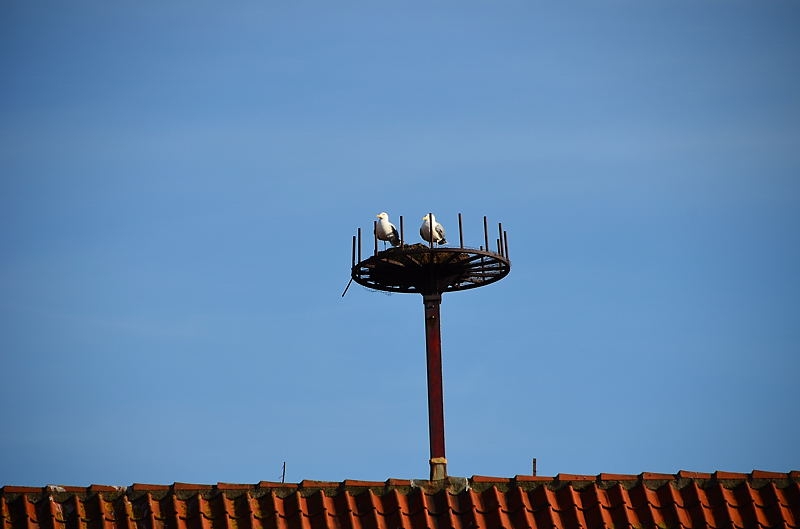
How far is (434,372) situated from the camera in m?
24.5

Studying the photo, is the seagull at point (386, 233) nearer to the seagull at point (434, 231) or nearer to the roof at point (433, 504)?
the seagull at point (434, 231)

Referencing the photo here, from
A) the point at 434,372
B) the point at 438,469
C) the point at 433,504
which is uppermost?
the point at 434,372

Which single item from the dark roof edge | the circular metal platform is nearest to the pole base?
the dark roof edge

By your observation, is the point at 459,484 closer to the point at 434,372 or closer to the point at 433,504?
the point at 433,504

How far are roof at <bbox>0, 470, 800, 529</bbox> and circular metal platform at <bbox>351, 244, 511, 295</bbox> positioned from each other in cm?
1018

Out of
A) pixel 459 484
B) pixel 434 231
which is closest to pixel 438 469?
pixel 459 484

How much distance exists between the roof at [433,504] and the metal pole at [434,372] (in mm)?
11198

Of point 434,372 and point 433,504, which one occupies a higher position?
point 434,372

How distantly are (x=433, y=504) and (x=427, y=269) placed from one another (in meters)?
11.5

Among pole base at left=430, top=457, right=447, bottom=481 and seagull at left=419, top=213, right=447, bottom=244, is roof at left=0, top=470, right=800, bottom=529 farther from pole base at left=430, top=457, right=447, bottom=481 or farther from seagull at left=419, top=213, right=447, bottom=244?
seagull at left=419, top=213, right=447, bottom=244

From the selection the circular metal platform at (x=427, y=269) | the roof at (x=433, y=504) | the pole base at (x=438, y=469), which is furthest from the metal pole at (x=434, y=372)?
the roof at (x=433, y=504)

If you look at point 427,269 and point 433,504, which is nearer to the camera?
point 433,504

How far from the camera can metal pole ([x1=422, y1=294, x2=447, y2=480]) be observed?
24.1 metres

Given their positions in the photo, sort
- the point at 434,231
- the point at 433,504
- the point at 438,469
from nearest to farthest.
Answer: the point at 433,504
the point at 438,469
the point at 434,231
